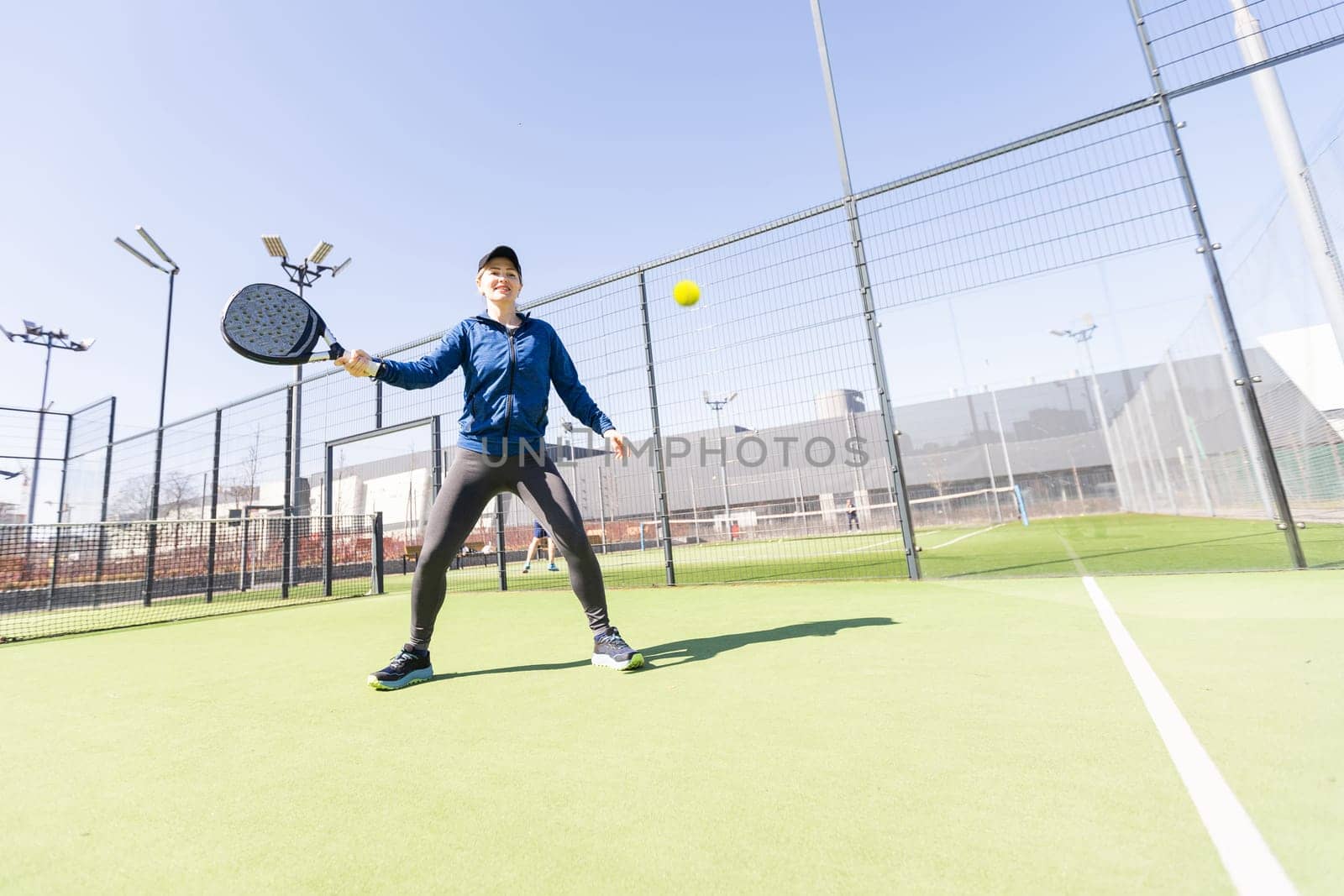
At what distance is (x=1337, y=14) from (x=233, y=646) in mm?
9612

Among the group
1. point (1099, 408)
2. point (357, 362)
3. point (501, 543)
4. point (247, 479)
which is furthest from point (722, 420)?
point (1099, 408)

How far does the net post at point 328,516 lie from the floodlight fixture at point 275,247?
205 inches

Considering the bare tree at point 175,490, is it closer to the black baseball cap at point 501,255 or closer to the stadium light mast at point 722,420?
the stadium light mast at point 722,420

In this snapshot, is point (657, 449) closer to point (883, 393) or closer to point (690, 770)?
point (883, 393)

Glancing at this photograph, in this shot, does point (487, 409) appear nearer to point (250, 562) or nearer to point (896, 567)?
point (896, 567)

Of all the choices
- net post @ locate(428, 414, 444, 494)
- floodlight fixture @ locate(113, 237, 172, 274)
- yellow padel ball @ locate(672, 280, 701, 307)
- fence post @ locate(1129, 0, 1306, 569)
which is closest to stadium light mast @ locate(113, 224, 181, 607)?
floodlight fixture @ locate(113, 237, 172, 274)

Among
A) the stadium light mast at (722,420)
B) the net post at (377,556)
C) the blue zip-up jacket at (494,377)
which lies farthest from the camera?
the net post at (377,556)

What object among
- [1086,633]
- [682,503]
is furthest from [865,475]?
[1086,633]

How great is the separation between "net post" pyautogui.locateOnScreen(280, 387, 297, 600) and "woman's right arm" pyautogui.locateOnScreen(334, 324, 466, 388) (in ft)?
26.0

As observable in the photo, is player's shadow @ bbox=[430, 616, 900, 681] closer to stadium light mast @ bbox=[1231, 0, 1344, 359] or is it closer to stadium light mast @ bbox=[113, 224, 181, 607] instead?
stadium light mast @ bbox=[1231, 0, 1344, 359]

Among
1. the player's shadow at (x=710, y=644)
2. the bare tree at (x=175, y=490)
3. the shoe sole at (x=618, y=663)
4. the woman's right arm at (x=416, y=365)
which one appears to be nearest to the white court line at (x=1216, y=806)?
the player's shadow at (x=710, y=644)

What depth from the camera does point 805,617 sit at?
4.00 metres

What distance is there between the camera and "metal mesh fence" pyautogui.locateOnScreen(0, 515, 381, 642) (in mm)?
9555

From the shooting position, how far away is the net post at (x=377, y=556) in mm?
9450
